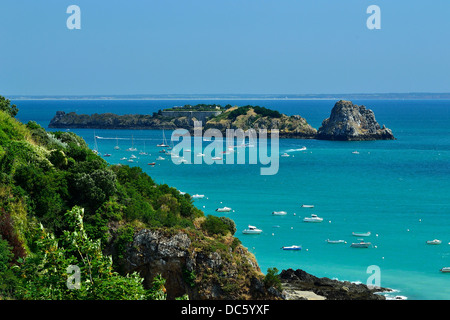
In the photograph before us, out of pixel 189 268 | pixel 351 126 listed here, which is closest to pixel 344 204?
pixel 189 268

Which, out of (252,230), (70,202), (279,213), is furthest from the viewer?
(279,213)

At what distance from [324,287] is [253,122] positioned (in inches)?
3905

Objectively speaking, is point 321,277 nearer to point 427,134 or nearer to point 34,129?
point 34,129

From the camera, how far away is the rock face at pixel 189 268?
18.6 metres

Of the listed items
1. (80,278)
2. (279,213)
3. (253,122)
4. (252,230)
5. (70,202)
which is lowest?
(279,213)

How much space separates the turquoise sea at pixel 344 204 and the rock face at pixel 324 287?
1510 mm

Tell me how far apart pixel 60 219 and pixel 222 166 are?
2277 inches

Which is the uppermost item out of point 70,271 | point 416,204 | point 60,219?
point 70,271

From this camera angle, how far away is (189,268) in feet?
61.3

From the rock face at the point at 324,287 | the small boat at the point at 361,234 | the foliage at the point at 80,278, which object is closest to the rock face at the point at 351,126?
the small boat at the point at 361,234

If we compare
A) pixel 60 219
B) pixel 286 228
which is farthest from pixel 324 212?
pixel 60 219

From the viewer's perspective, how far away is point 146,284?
1888cm

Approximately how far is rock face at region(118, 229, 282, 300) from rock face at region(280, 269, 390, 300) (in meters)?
5.90

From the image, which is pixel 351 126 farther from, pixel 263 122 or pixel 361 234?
pixel 361 234
